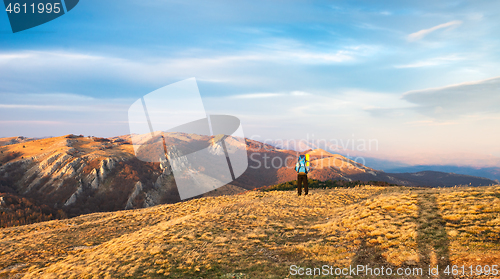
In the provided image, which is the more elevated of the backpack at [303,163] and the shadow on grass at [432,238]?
the backpack at [303,163]

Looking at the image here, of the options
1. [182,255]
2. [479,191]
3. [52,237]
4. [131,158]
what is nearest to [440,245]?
[479,191]

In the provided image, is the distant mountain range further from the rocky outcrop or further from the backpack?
the backpack

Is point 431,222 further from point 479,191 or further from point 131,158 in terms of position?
point 131,158

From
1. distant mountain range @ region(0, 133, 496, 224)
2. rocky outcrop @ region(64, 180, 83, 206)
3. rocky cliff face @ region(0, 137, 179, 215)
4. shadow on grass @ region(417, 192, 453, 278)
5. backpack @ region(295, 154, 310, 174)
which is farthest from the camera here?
rocky cliff face @ region(0, 137, 179, 215)

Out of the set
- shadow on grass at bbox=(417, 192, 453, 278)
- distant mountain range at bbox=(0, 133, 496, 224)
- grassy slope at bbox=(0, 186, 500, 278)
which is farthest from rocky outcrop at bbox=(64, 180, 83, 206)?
shadow on grass at bbox=(417, 192, 453, 278)

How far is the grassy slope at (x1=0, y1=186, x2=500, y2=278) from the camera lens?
901 centimetres

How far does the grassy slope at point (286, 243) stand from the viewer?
901 centimetres

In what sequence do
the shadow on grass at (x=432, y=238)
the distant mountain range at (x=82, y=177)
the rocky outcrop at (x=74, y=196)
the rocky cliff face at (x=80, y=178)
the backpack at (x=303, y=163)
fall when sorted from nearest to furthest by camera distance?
the shadow on grass at (x=432, y=238) < the backpack at (x=303, y=163) < the rocky outcrop at (x=74, y=196) < the distant mountain range at (x=82, y=177) < the rocky cliff face at (x=80, y=178)

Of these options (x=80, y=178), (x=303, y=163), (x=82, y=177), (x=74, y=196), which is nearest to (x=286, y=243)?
(x=303, y=163)

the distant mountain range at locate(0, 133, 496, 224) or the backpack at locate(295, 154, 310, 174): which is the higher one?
the backpack at locate(295, 154, 310, 174)

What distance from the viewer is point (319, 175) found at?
12312 centimetres

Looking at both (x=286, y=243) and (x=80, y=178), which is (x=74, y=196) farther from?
(x=286, y=243)

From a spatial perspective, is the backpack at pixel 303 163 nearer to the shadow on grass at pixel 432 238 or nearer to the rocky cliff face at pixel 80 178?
the shadow on grass at pixel 432 238

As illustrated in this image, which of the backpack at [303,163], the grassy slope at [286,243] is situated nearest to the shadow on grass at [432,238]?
the grassy slope at [286,243]
